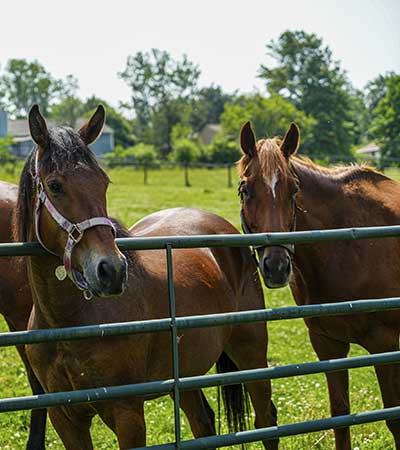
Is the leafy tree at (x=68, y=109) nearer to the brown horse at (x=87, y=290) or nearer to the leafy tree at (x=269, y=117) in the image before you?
the leafy tree at (x=269, y=117)

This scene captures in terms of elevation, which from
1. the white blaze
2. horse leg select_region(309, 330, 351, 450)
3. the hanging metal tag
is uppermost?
the white blaze

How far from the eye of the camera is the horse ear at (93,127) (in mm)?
2770

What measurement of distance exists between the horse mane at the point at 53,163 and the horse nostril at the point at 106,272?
0.46 metres

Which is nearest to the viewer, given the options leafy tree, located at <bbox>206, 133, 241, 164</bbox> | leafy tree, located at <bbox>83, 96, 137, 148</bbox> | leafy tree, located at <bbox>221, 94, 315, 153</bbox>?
leafy tree, located at <bbox>206, 133, 241, 164</bbox>

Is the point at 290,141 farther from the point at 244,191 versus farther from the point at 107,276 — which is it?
the point at 107,276

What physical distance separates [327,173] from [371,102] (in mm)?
91476

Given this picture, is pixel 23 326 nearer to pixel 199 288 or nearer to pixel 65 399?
pixel 199 288

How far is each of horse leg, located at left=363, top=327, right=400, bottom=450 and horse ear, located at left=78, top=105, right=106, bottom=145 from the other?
2.12 meters

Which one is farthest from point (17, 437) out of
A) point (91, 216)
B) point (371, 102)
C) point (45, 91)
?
point (371, 102)

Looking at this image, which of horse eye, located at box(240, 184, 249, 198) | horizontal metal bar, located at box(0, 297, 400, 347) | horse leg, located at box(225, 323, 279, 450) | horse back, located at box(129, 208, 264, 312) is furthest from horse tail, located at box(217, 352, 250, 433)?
horizontal metal bar, located at box(0, 297, 400, 347)

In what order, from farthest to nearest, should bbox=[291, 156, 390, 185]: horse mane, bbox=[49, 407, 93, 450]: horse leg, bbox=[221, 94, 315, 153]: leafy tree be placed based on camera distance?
bbox=[221, 94, 315, 153]: leafy tree < bbox=[291, 156, 390, 185]: horse mane < bbox=[49, 407, 93, 450]: horse leg

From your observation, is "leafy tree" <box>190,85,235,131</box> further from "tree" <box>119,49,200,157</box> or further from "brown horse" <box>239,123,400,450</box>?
"brown horse" <box>239,123,400,450</box>

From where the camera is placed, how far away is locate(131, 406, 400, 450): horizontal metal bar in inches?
96.0

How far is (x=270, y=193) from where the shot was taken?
344cm
